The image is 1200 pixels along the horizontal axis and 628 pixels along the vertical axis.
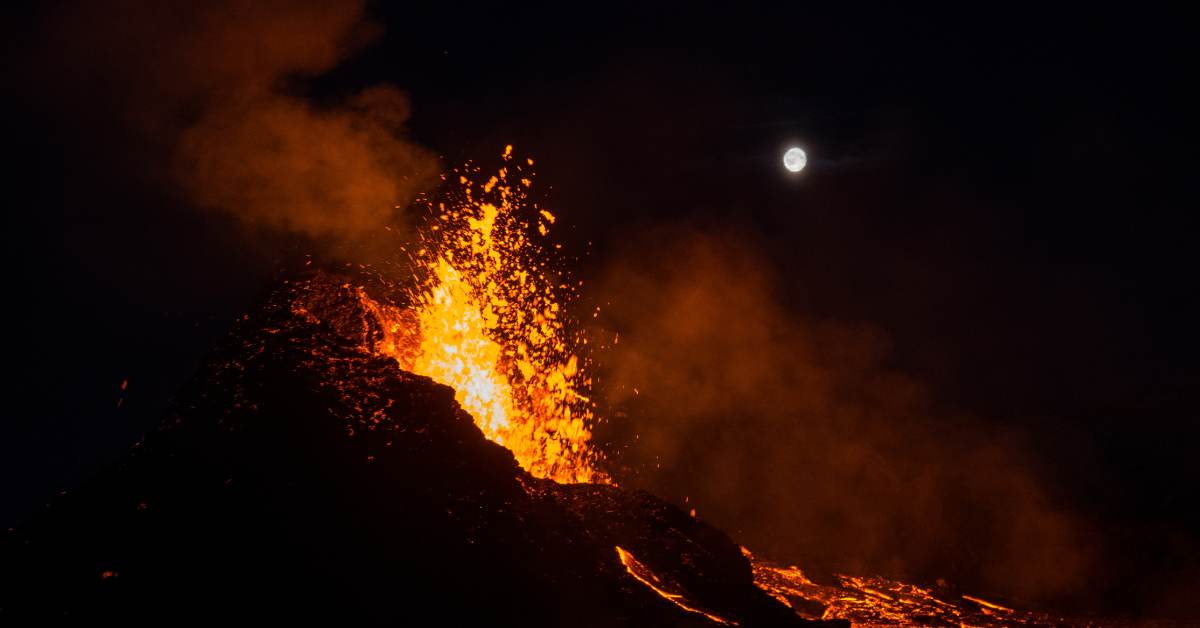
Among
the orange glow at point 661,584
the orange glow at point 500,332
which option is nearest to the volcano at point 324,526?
the orange glow at point 661,584

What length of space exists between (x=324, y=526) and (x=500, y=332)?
463cm

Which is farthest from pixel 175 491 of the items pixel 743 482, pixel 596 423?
pixel 743 482

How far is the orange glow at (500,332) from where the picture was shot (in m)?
7.79

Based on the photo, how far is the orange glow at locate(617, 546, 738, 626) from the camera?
216 inches

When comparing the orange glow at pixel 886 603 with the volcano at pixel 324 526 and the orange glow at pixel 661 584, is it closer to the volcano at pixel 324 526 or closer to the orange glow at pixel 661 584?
the orange glow at pixel 661 584

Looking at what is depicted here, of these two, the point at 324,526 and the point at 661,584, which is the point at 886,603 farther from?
the point at 324,526

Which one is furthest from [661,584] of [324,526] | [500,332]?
[500,332]

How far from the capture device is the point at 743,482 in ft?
41.2

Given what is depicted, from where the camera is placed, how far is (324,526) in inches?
196

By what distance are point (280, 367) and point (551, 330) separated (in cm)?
550

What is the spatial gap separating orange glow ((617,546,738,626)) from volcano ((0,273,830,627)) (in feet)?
0.09

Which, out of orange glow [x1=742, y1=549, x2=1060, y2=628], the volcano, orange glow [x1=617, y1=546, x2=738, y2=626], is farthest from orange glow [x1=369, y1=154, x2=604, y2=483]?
orange glow [x1=742, y1=549, x2=1060, y2=628]

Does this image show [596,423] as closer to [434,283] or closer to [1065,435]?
[434,283]

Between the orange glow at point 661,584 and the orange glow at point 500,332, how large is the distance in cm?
276
